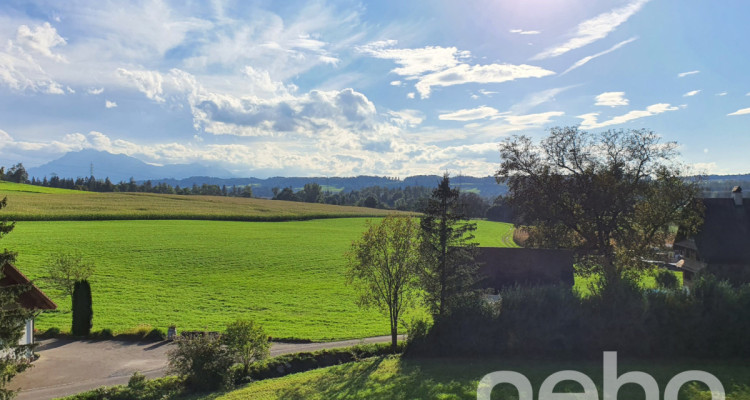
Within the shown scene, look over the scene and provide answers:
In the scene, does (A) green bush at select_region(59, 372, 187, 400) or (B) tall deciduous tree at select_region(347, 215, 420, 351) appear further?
(B) tall deciduous tree at select_region(347, 215, 420, 351)

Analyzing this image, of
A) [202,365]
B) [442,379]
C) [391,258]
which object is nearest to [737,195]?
[391,258]

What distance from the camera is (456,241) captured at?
19922mm

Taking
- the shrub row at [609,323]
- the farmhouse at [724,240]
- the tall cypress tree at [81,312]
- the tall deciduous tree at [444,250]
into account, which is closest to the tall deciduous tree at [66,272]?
the tall cypress tree at [81,312]

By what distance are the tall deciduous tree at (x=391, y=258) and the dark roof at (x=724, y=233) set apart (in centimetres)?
2088

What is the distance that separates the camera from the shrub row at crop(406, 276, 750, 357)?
51.9 ft

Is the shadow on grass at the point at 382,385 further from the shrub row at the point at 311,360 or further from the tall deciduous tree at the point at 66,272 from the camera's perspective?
the tall deciduous tree at the point at 66,272

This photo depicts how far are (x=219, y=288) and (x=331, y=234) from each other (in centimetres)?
3720

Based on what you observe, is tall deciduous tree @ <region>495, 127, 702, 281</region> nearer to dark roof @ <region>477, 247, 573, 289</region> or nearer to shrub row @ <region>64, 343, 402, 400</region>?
dark roof @ <region>477, 247, 573, 289</region>

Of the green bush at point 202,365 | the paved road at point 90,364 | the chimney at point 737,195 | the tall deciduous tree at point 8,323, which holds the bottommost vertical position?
the paved road at point 90,364

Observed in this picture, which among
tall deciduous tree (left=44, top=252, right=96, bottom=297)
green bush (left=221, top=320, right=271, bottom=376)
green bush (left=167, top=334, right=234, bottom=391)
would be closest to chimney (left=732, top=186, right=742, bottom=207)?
green bush (left=221, top=320, right=271, bottom=376)

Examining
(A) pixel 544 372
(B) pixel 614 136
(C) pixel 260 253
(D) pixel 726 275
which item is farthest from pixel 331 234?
(A) pixel 544 372

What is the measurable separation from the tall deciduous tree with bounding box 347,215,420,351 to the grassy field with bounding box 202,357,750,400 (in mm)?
4478

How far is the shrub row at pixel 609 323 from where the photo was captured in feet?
51.9

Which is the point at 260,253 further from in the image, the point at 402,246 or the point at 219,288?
the point at 402,246
